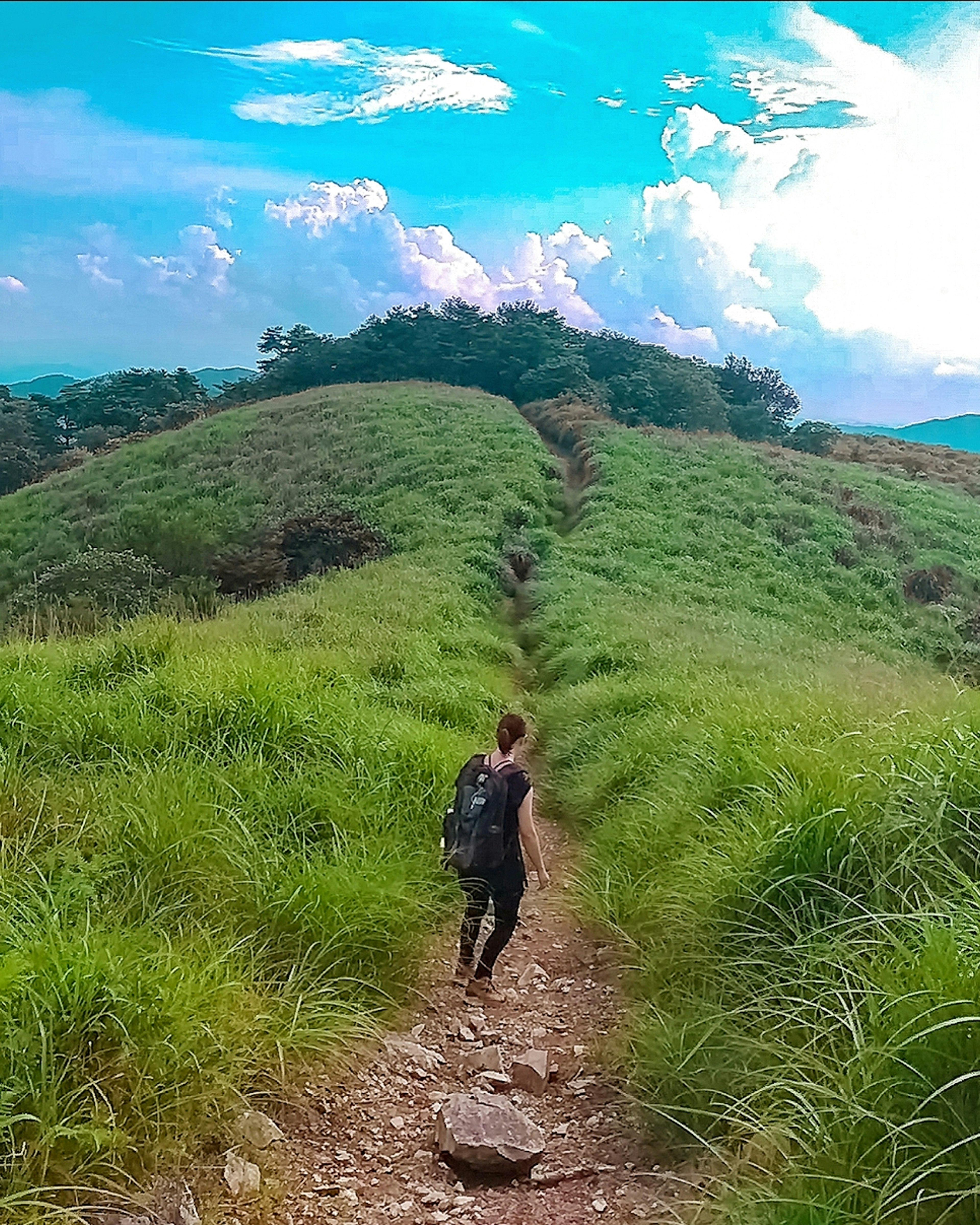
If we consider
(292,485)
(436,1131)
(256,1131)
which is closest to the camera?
(256,1131)

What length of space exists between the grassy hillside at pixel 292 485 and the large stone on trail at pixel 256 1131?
44.7 ft

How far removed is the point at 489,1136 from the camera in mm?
3656

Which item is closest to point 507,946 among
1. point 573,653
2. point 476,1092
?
point 476,1092

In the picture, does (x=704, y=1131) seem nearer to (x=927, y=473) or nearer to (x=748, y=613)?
(x=748, y=613)

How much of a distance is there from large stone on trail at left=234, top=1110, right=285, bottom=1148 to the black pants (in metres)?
1.66

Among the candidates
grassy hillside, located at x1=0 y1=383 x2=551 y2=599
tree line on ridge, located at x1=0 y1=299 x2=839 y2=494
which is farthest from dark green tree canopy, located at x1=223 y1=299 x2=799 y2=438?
grassy hillside, located at x1=0 y1=383 x2=551 y2=599

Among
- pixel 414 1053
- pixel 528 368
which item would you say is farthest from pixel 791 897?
pixel 528 368

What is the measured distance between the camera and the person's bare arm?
5266mm

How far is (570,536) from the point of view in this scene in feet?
66.3

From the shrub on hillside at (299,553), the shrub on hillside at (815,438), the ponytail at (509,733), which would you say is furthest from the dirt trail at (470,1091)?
the shrub on hillside at (815,438)

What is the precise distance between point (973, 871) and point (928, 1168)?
1.69 m

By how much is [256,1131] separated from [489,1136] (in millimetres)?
881

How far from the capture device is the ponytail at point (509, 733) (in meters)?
5.36

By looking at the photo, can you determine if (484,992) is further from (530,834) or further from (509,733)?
(509,733)
